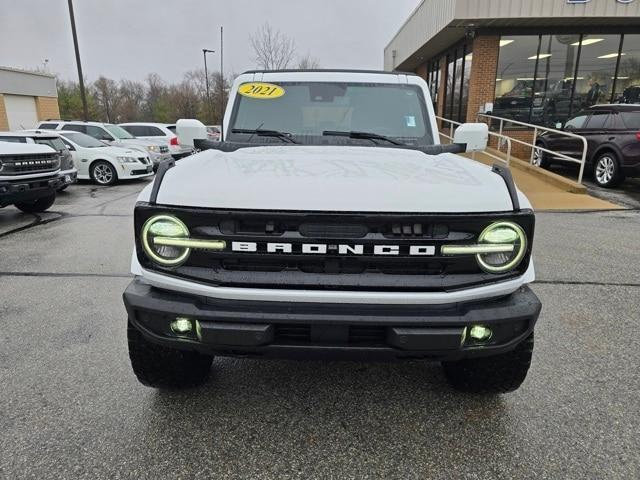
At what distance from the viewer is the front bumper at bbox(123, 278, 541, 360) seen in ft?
6.37

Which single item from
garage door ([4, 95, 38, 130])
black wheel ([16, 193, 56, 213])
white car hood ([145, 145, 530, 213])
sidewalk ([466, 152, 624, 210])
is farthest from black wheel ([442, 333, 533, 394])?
garage door ([4, 95, 38, 130])

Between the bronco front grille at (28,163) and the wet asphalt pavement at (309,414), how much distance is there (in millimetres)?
4044

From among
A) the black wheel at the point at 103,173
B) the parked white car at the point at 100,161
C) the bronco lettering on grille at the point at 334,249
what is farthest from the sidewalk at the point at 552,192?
the black wheel at the point at 103,173

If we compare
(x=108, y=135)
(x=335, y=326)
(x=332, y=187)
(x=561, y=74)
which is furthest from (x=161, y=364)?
(x=561, y=74)

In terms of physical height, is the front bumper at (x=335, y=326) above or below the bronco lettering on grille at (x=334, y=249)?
below

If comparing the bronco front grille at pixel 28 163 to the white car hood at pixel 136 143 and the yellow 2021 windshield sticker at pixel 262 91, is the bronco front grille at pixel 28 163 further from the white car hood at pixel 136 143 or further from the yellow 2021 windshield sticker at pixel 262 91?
the white car hood at pixel 136 143

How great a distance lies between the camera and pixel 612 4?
512 inches

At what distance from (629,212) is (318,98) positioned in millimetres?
7355

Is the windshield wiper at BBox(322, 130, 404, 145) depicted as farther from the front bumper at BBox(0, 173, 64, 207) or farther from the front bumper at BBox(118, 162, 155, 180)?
the front bumper at BBox(118, 162, 155, 180)

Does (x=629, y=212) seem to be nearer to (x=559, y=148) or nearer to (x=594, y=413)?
(x=559, y=148)

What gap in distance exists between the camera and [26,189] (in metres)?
7.27

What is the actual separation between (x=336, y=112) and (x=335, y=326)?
77.6 inches

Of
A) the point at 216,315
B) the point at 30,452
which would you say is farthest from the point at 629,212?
the point at 30,452

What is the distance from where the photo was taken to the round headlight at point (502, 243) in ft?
6.70
